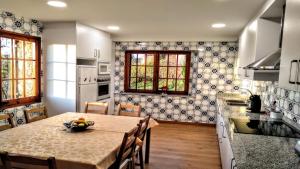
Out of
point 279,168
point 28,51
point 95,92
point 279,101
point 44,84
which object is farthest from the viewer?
point 95,92

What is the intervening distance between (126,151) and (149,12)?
1.86 metres

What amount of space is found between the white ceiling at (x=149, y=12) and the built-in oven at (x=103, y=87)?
1.19 m

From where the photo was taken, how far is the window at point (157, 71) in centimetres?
546

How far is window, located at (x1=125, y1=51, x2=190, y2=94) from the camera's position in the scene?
17.9 feet

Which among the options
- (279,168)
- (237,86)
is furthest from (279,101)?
(237,86)

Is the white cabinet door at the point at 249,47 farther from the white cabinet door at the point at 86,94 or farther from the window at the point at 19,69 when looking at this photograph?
the window at the point at 19,69

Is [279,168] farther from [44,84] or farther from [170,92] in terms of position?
[170,92]

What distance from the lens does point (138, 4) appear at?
2584mm

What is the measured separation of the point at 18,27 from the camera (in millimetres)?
3488

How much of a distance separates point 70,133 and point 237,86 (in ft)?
13.5

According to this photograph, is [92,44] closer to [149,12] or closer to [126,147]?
[149,12]

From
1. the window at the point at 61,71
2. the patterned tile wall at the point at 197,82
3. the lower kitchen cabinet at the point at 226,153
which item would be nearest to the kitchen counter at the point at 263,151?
the lower kitchen cabinet at the point at 226,153

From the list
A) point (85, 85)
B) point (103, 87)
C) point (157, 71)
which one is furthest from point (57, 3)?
point (157, 71)

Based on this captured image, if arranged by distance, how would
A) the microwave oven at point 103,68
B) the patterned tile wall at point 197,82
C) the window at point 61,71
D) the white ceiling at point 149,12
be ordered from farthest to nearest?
the patterned tile wall at point 197,82 < the microwave oven at point 103,68 < the window at point 61,71 < the white ceiling at point 149,12
